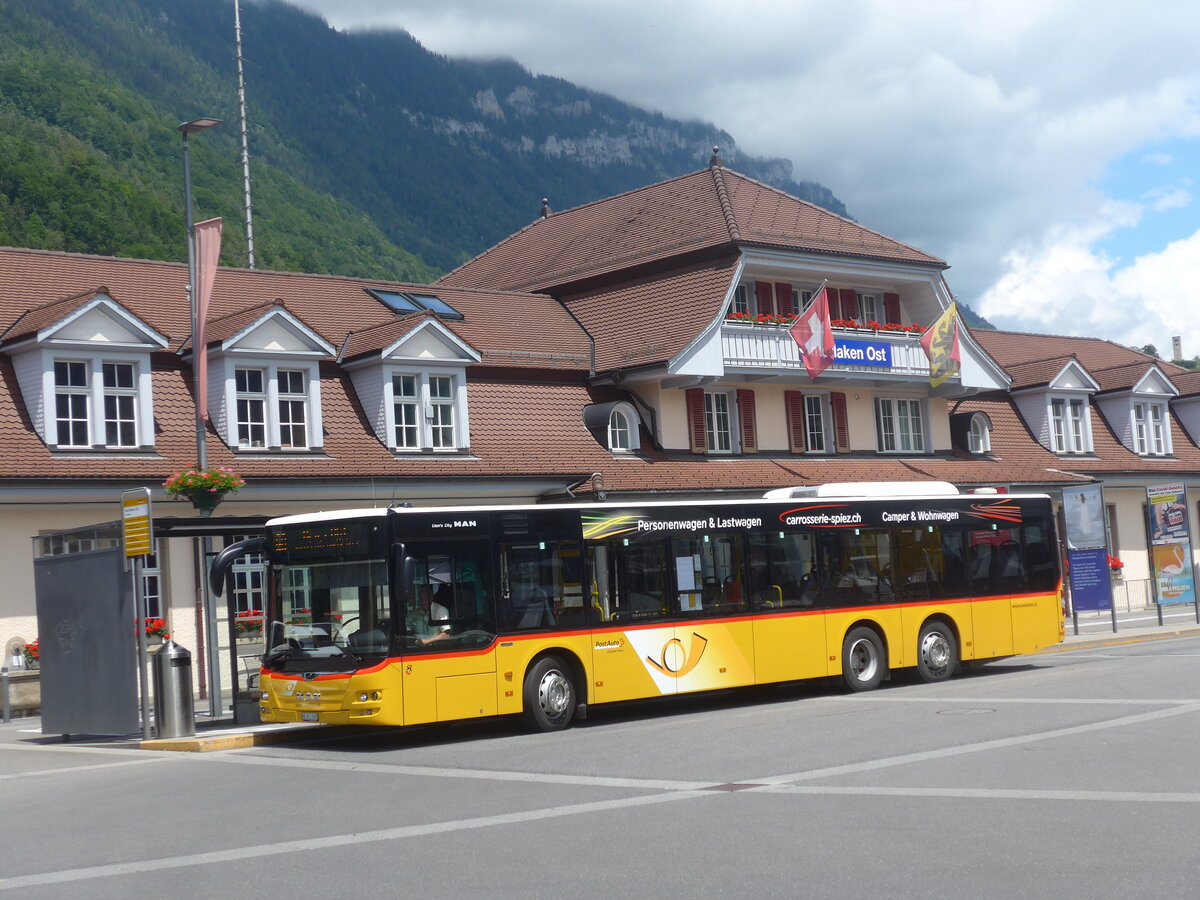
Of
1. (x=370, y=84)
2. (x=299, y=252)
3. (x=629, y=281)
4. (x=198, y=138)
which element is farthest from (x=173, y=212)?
(x=370, y=84)

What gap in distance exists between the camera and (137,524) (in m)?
17.9

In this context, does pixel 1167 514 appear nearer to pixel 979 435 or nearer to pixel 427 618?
pixel 979 435

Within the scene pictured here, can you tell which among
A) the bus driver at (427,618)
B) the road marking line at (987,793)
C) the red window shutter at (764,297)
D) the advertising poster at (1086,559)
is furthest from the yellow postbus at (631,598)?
the red window shutter at (764,297)

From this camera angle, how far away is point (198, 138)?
323 feet

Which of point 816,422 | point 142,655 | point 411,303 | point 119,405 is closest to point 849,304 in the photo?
point 816,422

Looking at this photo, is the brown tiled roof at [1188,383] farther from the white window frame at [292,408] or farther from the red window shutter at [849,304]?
the white window frame at [292,408]

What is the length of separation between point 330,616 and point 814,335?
20.2m

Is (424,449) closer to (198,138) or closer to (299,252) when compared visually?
(299,252)

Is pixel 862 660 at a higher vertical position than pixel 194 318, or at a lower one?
lower

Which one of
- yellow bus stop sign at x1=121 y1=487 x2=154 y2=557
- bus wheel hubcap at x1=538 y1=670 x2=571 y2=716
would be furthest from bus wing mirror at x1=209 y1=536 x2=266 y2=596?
bus wheel hubcap at x1=538 y1=670 x2=571 y2=716

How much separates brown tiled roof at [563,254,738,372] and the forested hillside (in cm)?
3656

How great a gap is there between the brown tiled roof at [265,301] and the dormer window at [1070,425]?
1575cm

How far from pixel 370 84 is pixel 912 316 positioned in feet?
553

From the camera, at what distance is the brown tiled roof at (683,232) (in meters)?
36.1
